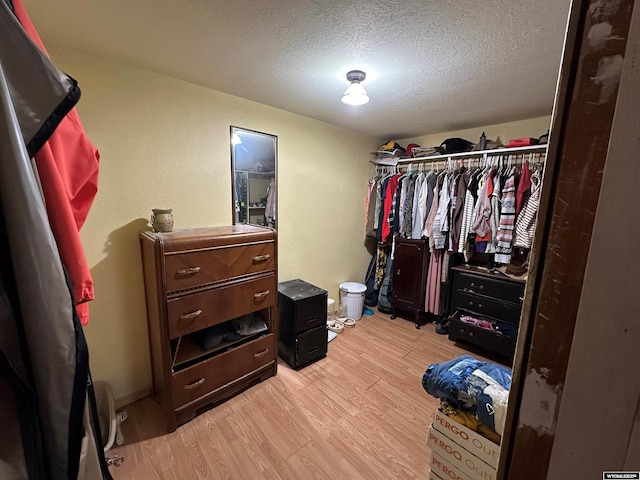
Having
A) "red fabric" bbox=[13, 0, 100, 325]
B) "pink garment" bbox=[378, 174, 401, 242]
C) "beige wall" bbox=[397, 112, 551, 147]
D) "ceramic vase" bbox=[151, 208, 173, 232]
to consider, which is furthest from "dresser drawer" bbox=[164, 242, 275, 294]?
"beige wall" bbox=[397, 112, 551, 147]

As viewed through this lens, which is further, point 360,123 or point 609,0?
point 360,123

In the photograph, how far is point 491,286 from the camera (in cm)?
239

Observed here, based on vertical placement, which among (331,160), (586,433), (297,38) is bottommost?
(586,433)

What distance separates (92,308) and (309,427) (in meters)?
1.52

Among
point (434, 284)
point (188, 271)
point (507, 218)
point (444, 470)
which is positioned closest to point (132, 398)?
point (188, 271)

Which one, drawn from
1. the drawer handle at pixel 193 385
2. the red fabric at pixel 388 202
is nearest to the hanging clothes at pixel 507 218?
the red fabric at pixel 388 202

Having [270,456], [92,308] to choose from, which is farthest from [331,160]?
[270,456]

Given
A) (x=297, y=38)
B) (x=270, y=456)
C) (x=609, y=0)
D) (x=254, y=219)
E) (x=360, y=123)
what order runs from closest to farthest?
1. (x=609, y=0)
2. (x=297, y=38)
3. (x=270, y=456)
4. (x=254, y=219)
5. (x=360, y=123)

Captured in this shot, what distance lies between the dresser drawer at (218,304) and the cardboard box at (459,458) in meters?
1.26

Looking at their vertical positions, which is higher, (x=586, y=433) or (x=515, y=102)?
(x=515, y=102)

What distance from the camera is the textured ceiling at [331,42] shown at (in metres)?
1.10

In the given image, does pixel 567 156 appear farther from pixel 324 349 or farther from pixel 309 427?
pixel 324 349

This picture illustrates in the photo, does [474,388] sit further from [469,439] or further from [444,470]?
[444,470]

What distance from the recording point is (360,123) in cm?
275
